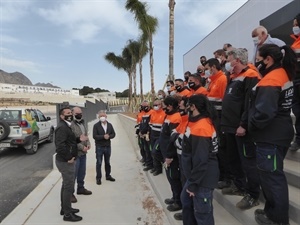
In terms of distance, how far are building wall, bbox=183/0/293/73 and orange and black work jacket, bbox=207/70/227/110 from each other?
703cm

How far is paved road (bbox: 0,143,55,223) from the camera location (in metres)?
6.61

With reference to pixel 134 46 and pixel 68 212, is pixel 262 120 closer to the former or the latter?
pixel 68 212

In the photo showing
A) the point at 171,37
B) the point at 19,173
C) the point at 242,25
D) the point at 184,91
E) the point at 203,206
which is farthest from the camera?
the point at 171,37

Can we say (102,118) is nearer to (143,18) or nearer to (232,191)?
(232,191)

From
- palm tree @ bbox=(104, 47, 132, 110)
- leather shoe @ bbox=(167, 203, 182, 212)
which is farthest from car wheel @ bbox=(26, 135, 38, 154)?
palm tree @ bbox=(104, 47, 132, 110)

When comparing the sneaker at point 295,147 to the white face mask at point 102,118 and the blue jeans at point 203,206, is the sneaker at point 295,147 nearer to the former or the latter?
the blue jeans at point 203,206

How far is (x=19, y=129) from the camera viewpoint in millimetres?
11609

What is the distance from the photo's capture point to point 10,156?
11.7m

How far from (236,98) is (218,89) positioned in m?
0.70

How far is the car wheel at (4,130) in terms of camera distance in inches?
443

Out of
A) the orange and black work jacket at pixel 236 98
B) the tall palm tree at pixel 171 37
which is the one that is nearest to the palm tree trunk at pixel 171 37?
the tall palm tree at pixel 171 37

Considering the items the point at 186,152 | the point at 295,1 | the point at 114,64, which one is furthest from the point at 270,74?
the point at 114,64

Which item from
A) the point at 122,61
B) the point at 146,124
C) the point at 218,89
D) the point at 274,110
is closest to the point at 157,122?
the point at 146,124

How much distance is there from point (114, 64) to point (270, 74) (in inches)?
1596
